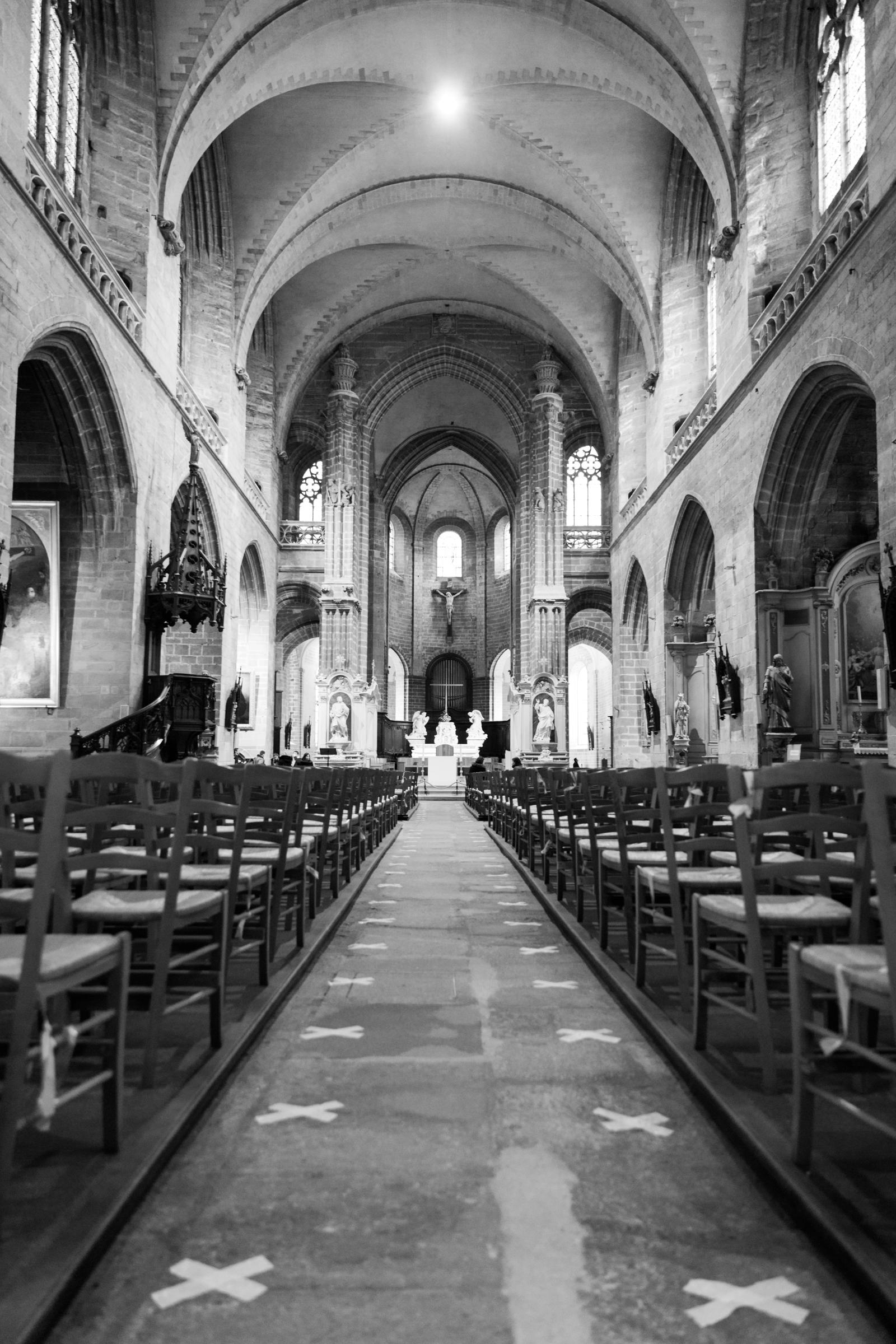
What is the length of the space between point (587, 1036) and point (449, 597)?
36.6m

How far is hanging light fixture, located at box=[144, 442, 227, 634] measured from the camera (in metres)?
13.7

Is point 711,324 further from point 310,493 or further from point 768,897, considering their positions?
point 768,897

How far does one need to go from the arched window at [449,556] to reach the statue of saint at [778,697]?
1116 inches

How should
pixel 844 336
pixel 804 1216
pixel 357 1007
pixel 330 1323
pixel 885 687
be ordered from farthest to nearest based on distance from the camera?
pixel 885 687 < pixel 844 336 < pixel 357 1007 < pixel 804 1216 < pixel 330 1323

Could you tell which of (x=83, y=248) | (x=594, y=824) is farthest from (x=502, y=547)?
(x=594, y=824)

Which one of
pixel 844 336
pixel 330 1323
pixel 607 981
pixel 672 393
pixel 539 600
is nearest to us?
pixel 330 1323

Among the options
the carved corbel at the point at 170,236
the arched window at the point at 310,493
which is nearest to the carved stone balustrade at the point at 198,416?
the carved corbel at the point at 170,236

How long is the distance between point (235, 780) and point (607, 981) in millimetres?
1979

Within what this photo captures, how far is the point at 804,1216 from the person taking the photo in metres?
2.21

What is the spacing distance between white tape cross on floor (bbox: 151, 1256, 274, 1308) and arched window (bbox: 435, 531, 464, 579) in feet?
128

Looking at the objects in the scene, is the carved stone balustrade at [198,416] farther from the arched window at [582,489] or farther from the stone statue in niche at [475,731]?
the stone statue in niche at [475,731]

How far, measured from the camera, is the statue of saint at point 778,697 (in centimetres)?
1295

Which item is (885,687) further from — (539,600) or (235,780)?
(539,600)

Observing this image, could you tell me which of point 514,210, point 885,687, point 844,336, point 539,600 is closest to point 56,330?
point 844,336
